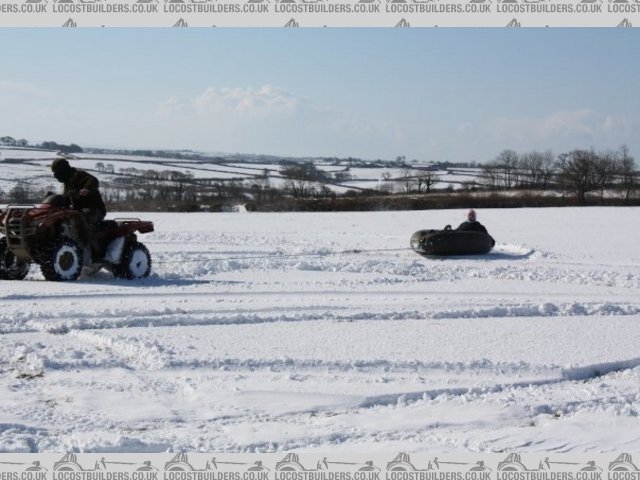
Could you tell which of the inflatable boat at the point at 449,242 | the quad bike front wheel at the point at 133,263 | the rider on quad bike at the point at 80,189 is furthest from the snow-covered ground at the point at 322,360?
the inflatable boat at the point at 449,242

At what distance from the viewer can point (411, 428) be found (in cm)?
506

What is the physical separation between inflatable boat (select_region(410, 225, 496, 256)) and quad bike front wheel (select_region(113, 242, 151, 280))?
556 centimetres

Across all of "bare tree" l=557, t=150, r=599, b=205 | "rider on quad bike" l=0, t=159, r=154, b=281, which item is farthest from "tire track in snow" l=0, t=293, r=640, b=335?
"bare tree" l=557, t=150, r=599, b=205

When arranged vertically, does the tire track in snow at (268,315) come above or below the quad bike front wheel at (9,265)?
below

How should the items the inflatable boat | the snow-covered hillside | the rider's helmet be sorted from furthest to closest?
the snow-covered hillside, the inflatable boat, the rider's helmet

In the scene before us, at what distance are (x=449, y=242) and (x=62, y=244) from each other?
24.0 feet

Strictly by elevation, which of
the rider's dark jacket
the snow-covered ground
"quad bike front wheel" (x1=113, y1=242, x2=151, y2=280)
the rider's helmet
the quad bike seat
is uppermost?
the rider's helmet

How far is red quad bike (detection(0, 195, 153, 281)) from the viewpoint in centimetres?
1084

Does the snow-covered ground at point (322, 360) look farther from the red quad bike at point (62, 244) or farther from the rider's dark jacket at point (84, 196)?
the rider's dark jacket at point (84, 196)

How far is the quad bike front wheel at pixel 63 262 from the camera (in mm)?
10891

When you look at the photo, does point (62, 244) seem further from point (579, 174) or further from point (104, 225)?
point (579, 174)

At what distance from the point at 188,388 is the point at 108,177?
35.4m

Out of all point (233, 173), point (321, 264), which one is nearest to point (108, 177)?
point (233, 173)

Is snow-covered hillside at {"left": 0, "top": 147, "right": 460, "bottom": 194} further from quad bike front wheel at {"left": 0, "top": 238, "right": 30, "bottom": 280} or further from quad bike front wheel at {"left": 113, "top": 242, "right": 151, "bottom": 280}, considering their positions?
quad bike front wheel at {"left": 113, "top": 242, "right": 151, "bottom": 280}
